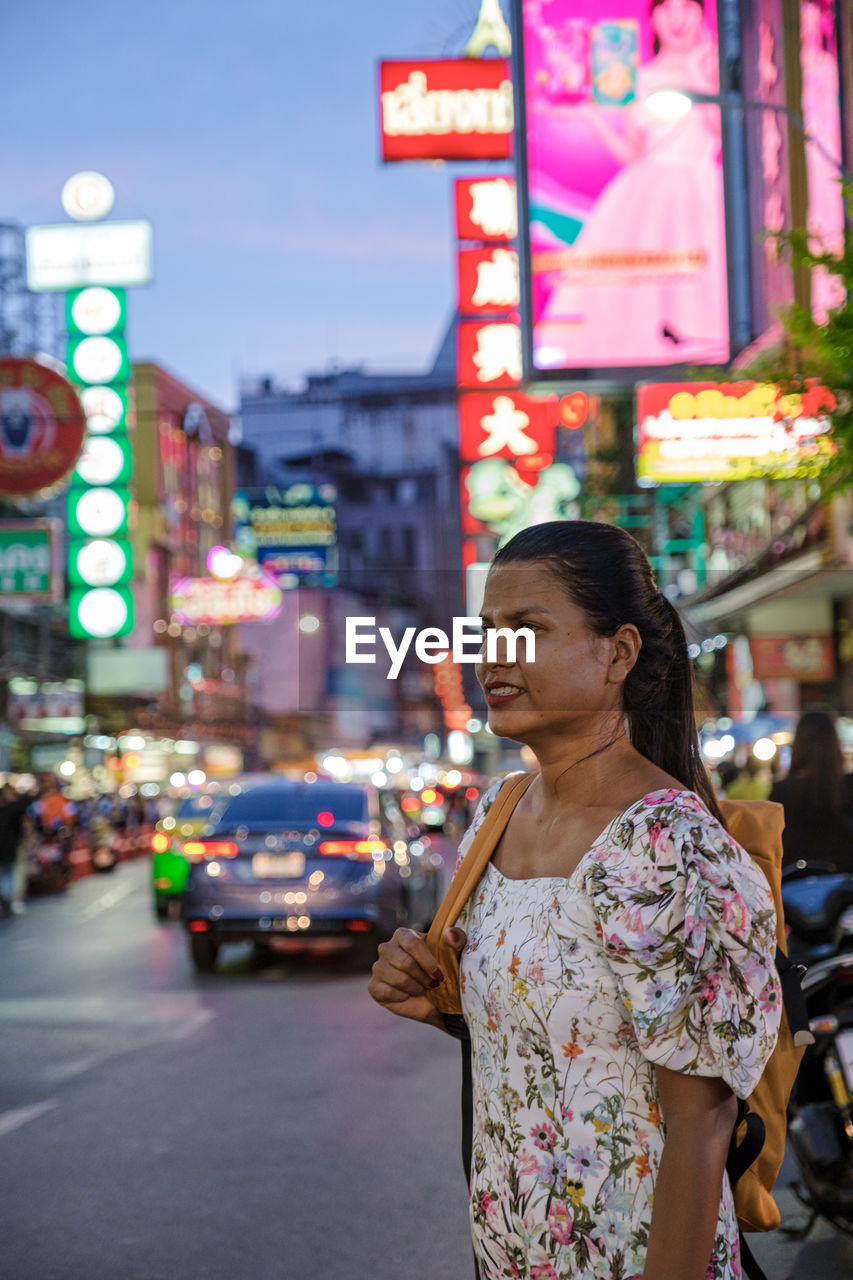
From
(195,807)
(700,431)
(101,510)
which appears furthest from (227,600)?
(700,431)

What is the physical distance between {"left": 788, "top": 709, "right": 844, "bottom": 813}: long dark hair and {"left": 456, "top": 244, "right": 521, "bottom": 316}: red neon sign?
2026 centimetres

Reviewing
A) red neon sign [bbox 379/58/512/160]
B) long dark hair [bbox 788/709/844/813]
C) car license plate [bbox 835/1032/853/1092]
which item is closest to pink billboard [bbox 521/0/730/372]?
red neon sign [bbox 379/58/512/160]

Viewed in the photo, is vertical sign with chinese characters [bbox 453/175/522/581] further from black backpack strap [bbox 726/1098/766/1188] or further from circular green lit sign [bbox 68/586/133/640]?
black backpack strap [bbox 726/1098/766/1188]

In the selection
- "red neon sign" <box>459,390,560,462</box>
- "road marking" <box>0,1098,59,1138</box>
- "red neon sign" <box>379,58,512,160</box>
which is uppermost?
"red neon sign" <box>379,58,512,160</box>

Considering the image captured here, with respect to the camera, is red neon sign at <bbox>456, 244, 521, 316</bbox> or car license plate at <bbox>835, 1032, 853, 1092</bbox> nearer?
car license plate at <bbox>835, 1032, 853, 1092</bbox>

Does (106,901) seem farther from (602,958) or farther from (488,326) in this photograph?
(602,958)

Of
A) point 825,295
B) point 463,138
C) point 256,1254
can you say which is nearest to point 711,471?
point 825,295

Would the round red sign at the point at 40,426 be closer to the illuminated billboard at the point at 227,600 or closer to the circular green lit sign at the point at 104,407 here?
the circular green lit sign at the point at 104,407

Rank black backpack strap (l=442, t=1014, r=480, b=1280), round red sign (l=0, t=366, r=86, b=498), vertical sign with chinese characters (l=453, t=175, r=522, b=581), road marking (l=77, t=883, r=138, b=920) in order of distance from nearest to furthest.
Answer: black backpack strap (l=442, t=1014, r=480, b=1280)
road marking (l=77, t=883, r=138, b=920)
vertical sign with chinese characters (l=453, t=175, r=522, b=581)
round red sign (l=0, t=366, r=86, b=498)

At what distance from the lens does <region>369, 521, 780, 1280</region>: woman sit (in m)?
2.24

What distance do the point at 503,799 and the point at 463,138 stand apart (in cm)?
2198

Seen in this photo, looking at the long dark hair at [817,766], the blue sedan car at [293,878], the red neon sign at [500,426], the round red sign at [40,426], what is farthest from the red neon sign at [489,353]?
the long dark hair at [817,766]

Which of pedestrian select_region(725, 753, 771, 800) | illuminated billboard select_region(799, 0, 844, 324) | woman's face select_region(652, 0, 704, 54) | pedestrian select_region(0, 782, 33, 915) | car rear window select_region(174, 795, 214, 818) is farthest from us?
pedestrian select_region(0, 782, 33, 915)

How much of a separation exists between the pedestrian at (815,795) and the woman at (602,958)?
3257mm
